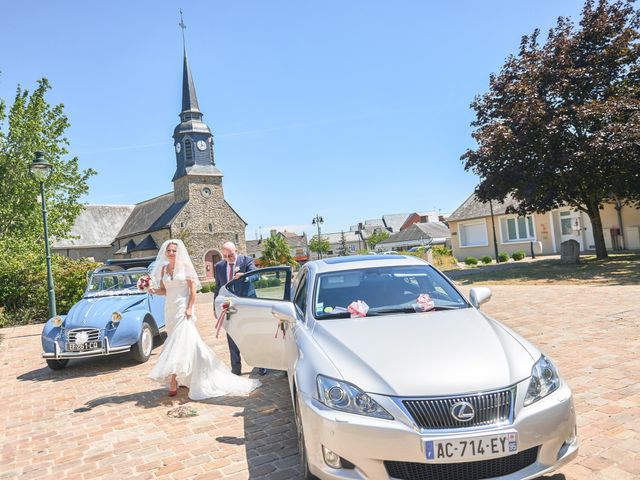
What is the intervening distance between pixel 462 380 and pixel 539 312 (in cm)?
783

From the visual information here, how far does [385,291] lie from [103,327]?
5.37 m

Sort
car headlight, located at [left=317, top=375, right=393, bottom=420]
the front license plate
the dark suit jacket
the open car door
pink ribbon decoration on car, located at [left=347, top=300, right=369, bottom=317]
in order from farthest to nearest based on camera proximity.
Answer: the dark suit jacket, the open car door, pink ribbon decoration on car, located at [left=347, top=300, right=369, bottom=317], car headlight, located at [left=317, top=375, right=393, bottom=420], the front license plate

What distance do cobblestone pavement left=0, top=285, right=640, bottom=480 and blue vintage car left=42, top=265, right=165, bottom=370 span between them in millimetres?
391

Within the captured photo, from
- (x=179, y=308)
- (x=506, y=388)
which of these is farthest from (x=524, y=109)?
(x=506, y=388)

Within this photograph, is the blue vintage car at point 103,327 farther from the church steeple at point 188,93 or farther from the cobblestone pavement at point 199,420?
the church steeple at point 188,93

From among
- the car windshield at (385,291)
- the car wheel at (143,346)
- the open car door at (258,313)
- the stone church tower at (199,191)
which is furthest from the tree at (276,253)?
the car windshield at (385,291)

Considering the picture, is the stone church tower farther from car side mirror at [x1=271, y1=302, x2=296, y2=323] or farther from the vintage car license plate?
car side mirror at [x1=271, y1=302, x2=296, y2=323]

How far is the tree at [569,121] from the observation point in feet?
56.9

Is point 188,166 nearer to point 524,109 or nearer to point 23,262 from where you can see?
point 23,262

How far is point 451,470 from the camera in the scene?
264 centimetres

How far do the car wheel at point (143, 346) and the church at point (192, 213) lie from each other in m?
39.3

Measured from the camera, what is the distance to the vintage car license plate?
24.6 feet

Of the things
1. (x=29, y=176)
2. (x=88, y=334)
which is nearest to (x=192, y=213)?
(x=29, y=176)

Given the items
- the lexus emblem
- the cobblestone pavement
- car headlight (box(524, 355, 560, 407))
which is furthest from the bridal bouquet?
car headlight (box(524, 355, 560, 407))
